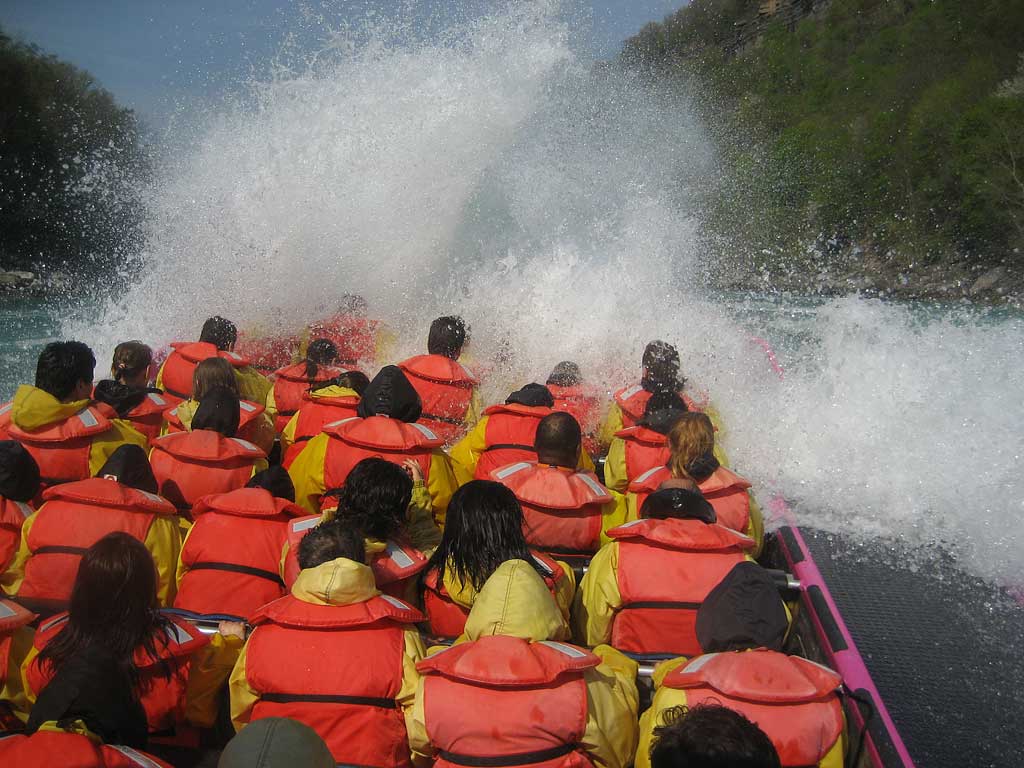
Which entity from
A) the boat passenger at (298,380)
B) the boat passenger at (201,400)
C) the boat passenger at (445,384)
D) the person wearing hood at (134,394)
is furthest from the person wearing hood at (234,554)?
the boat passenger at (298,380)

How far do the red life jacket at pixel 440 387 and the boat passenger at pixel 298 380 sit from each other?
622 mm

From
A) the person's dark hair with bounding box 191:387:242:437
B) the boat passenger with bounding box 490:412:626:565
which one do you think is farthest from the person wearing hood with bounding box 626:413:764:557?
the person's dark hair with bounding box 191:387:242:437

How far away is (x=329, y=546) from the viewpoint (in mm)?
2562

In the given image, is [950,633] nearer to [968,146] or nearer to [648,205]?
[648,205]

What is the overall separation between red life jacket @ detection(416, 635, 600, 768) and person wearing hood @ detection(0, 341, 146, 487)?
2782 mm

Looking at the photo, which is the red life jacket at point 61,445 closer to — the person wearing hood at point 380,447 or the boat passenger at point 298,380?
the person wearing hood at point 380,447

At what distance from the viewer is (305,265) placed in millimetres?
9906

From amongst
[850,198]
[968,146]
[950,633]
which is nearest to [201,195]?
[950,633]

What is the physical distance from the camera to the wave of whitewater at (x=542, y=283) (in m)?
5.86

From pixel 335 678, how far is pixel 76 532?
1386 mm

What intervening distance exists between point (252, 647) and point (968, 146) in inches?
2243

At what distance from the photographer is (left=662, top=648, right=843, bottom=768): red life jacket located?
84.6 inches

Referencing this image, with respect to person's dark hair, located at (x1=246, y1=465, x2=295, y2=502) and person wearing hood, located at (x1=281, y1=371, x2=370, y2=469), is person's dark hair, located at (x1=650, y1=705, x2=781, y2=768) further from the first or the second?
person wearing hood, located at (x1=281, y1=371, x2=370, y2=469)

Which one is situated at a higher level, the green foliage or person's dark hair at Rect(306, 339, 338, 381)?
the green foliage
